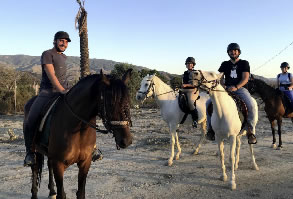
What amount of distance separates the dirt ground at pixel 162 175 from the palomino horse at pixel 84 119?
178cm

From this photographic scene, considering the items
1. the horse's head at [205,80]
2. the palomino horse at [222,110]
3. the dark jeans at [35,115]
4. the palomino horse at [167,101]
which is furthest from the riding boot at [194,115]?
the dark jeans at [35,115]

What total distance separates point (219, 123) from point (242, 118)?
2.26 feet

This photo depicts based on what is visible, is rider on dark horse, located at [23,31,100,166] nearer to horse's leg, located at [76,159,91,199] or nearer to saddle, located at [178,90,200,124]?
horse's leg, located at [76,159,91,199]

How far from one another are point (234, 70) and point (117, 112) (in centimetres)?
427

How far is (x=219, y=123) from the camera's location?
5113mm

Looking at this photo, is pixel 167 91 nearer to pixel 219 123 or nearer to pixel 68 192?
pixel 219 123

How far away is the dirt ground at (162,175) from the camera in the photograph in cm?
461

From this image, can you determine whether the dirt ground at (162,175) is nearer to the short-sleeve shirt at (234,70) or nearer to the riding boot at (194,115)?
the riding boot at (194,115)

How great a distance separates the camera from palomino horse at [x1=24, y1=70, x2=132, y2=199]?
2.44 m

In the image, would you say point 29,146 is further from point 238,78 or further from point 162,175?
point 238,78

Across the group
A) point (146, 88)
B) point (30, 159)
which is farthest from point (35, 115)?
point (146, 88)

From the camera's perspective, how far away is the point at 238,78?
5715 mm

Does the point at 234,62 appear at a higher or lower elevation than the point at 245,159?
higher

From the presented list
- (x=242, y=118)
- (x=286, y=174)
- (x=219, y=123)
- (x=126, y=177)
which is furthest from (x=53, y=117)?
(x=286, y=174)
